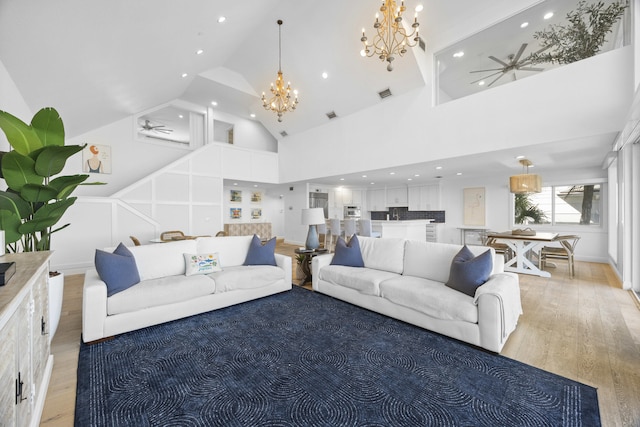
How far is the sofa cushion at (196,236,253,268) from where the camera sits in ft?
12.1

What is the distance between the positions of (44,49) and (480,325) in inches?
203

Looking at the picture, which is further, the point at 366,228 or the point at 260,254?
the point at 366,228

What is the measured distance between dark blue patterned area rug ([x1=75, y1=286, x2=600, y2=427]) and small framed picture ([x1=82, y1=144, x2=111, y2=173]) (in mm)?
5776

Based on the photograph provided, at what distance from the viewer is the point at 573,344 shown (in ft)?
8.09

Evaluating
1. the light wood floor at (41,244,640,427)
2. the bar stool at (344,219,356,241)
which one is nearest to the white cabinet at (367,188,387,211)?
the bar stool at (344,219,356,241)

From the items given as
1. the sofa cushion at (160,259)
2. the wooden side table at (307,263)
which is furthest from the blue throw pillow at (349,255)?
the sofa cushion at (160,259)

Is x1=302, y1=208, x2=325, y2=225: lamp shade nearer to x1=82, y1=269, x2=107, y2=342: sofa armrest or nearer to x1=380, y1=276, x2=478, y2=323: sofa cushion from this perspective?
x1=380, y1=276, x2=478, y2=323: sofa cushion

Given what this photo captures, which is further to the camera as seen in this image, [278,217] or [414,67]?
[278,217]

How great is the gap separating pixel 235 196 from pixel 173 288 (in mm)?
6896

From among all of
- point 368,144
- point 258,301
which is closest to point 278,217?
point 368,144

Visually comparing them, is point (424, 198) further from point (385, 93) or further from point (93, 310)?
point (93, 310)

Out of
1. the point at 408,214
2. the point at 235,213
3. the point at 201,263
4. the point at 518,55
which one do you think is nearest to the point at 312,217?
the point at 201,263

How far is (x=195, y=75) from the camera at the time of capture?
6.20 metres

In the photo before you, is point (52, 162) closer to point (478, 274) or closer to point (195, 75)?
point (478, 274)
